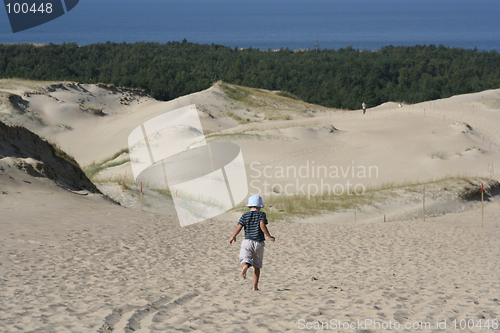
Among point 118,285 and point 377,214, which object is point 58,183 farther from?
point 377,214

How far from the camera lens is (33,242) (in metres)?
7.97

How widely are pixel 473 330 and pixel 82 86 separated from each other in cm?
3744

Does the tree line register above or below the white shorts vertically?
above

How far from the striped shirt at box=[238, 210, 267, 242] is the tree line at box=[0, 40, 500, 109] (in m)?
49.9

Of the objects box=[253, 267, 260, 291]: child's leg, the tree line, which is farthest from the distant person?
the tree line

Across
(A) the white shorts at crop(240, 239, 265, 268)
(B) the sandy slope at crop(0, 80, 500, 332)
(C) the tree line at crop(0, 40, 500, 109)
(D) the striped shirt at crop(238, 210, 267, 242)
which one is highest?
(C) the tree line at crop(0, 40, 500, 109)

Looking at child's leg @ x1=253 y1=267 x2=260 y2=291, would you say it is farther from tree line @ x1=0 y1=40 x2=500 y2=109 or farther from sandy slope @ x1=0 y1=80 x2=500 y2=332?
tree line @ x1=0 y1=40 x2=500 y2=109

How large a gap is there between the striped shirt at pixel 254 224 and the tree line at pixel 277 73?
1963 inches

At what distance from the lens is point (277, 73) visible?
69562 millimetres

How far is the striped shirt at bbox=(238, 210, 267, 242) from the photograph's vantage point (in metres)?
6.28

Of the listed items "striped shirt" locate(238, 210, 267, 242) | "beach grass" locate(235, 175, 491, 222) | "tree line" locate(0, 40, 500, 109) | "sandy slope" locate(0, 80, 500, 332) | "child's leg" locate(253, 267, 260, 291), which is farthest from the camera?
"tree line" locate(0, 40, 500, 109)

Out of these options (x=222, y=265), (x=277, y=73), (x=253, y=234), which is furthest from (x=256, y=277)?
(x=277, y=73)

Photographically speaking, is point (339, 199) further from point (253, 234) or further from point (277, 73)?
point (277, 73)

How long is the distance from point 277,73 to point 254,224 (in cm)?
6488
